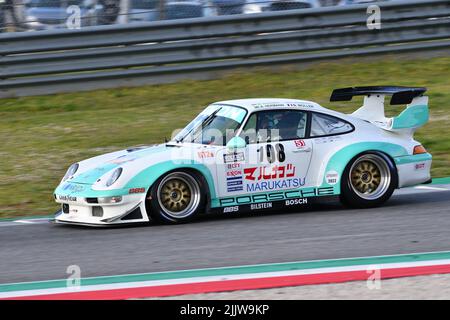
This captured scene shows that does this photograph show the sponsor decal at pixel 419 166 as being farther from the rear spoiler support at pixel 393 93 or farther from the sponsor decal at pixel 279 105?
the sponsor decal at pixel 279 105

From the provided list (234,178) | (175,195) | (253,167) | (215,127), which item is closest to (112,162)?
(175,195)

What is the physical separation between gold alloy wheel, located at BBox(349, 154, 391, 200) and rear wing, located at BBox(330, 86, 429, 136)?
1.49 ft

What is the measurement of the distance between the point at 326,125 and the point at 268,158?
79cm

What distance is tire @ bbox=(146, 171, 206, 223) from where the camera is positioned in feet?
28.2

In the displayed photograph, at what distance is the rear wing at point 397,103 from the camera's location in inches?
374

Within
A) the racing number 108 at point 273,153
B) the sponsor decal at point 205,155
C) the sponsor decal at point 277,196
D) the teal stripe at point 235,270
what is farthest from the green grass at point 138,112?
the teal stripe at point 235,270

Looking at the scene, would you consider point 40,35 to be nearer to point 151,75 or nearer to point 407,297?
point 151,75

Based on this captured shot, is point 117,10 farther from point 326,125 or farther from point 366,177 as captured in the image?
point 366,177

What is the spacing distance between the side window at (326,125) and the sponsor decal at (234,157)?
822 mm

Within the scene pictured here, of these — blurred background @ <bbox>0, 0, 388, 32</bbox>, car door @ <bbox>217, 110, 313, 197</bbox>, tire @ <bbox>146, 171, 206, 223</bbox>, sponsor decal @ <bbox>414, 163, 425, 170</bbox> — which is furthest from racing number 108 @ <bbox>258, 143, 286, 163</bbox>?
blurred background @ <bbox>0, 0, 388, 32</bbox>

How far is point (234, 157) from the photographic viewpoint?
883 cm

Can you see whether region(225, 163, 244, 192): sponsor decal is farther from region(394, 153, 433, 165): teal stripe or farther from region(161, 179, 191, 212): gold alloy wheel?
region(394, 153, 433, 165): teal stripe

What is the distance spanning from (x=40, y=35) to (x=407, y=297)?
951 cm
